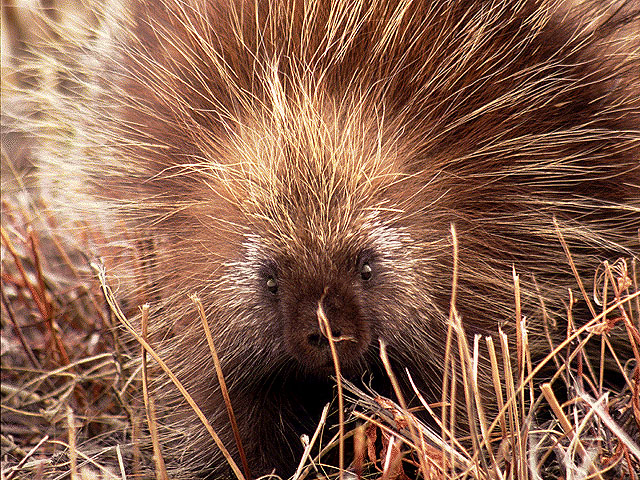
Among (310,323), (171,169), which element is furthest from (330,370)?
(171,169)

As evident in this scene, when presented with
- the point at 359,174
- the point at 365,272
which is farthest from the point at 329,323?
the point at 359,174

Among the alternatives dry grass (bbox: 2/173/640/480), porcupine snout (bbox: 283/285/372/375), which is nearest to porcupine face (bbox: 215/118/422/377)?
porcupine snout (bbox: 283/285/372/375)

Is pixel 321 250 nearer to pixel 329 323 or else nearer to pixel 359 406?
pixel 329 323

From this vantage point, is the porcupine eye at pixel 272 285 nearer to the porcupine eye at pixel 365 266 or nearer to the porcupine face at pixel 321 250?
the porcupine face at pixel 321 250

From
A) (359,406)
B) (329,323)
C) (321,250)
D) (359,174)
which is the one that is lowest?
(359,406)

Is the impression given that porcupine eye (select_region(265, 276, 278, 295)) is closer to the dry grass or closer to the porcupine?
the porcupine

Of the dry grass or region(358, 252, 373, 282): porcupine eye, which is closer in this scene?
the dry grass
